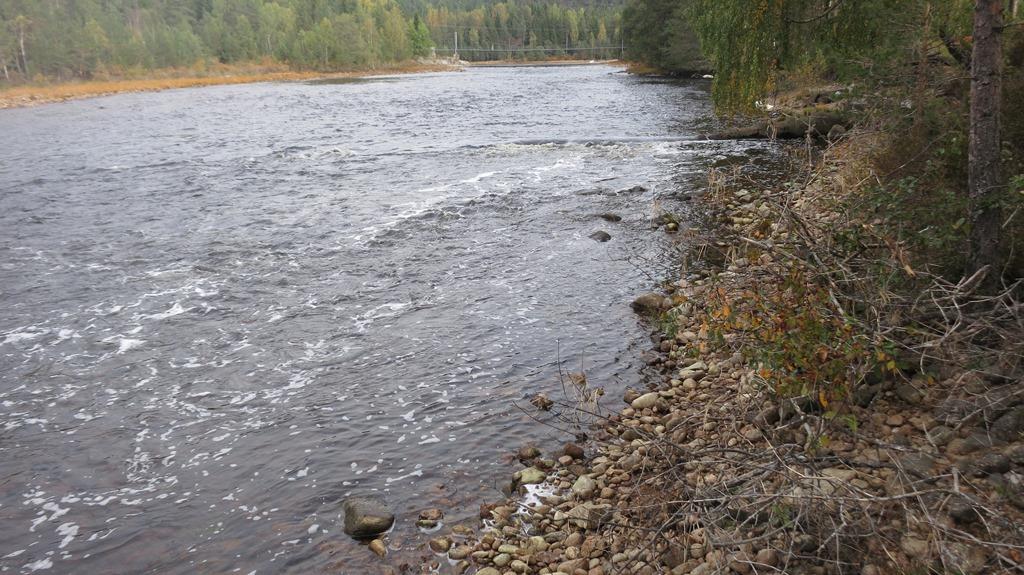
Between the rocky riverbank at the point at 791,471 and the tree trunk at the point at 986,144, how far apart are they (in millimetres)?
1073

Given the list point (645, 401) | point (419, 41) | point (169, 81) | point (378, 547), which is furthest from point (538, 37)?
point (378, 547)

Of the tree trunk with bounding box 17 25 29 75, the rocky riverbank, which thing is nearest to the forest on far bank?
the tree trunk with bounding box 17 25 29 75

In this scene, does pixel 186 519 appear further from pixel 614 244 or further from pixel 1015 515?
pixel 614 244

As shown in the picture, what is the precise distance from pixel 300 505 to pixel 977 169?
688cm

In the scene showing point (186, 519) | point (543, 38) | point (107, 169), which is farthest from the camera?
point (543, 38)

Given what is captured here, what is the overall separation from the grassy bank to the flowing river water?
1941 inches

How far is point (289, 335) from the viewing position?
10578 millimetres

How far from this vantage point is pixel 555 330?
1049 centimetres

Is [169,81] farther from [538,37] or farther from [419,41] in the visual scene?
[538,37]

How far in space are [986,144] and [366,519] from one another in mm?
6300

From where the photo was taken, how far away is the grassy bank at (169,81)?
64.6 meters

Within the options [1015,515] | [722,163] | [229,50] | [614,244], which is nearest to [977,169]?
[1015,515]

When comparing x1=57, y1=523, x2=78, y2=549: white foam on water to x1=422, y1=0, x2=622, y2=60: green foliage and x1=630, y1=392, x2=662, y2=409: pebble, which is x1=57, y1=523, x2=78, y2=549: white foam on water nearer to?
x1=630, y1=392, x2=662, y2=409: pebble

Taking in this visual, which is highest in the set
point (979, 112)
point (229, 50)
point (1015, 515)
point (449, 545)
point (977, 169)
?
point (229, 50)
